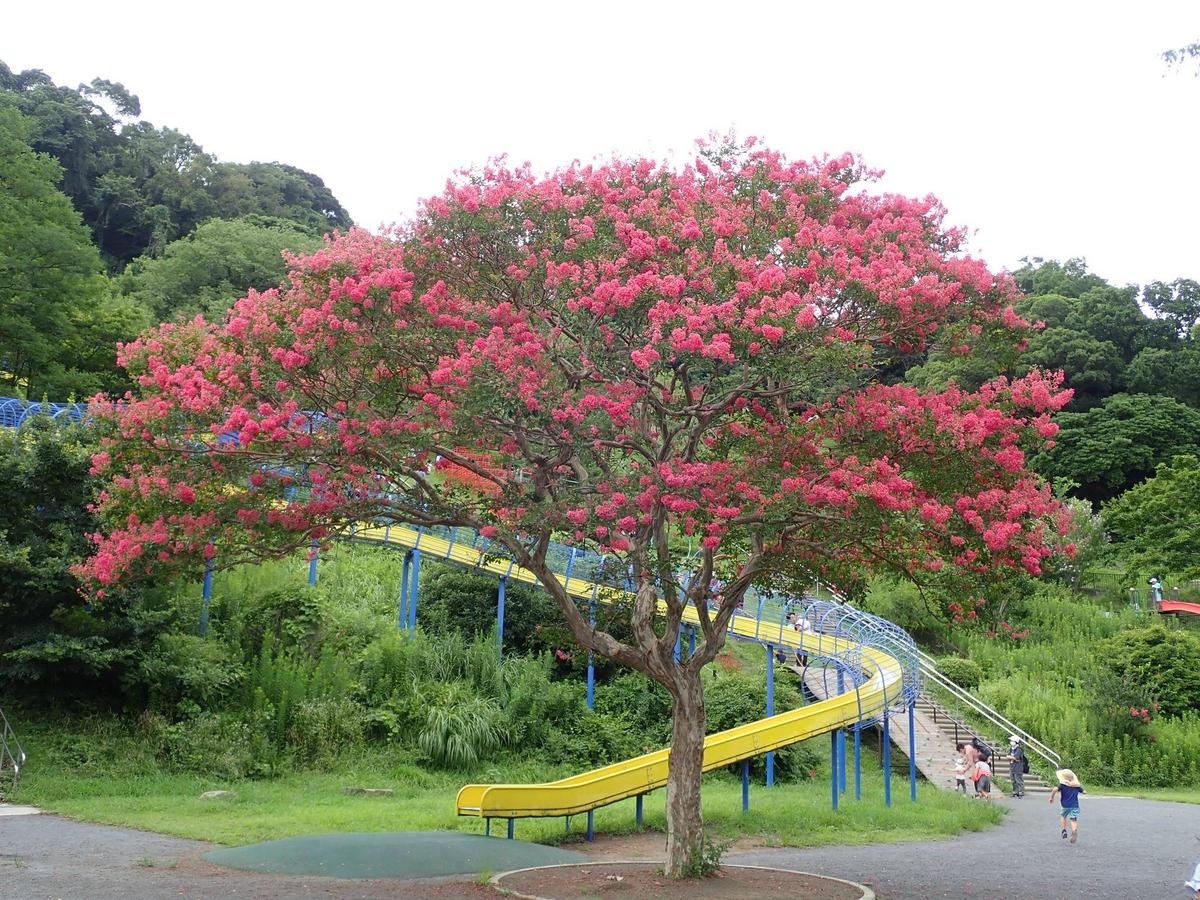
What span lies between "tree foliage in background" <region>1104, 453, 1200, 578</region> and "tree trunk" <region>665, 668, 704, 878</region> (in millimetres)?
22718

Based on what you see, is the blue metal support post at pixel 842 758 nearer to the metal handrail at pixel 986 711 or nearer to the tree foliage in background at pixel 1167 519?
the metal handrail at pixel 986 711

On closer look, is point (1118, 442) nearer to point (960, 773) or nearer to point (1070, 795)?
point (960, 773)

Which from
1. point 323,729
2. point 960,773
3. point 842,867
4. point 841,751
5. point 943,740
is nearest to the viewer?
point 842,867

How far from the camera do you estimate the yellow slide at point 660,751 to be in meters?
13.7

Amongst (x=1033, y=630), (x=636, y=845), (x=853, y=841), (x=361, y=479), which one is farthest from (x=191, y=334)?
(x=1033, y=630)

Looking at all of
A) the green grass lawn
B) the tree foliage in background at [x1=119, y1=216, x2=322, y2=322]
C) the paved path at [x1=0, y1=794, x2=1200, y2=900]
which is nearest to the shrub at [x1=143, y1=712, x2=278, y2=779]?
the green grass lawn

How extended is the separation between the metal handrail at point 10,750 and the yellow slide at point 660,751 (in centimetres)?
615

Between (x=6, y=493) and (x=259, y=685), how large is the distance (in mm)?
5660

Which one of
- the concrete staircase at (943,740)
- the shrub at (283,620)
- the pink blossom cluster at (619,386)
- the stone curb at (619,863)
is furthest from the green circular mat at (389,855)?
the concrete staircase at (943,740)

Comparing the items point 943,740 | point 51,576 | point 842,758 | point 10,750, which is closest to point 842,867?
point 842,758

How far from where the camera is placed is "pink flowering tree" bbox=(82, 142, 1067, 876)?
10289 millimetres

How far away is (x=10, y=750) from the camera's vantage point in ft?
54.0

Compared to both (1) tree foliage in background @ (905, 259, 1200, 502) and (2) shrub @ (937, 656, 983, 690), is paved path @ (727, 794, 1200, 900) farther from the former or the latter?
(1) tree foliage in background @ (905, 259, 1200, 502)

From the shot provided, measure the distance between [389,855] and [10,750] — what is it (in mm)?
8336
